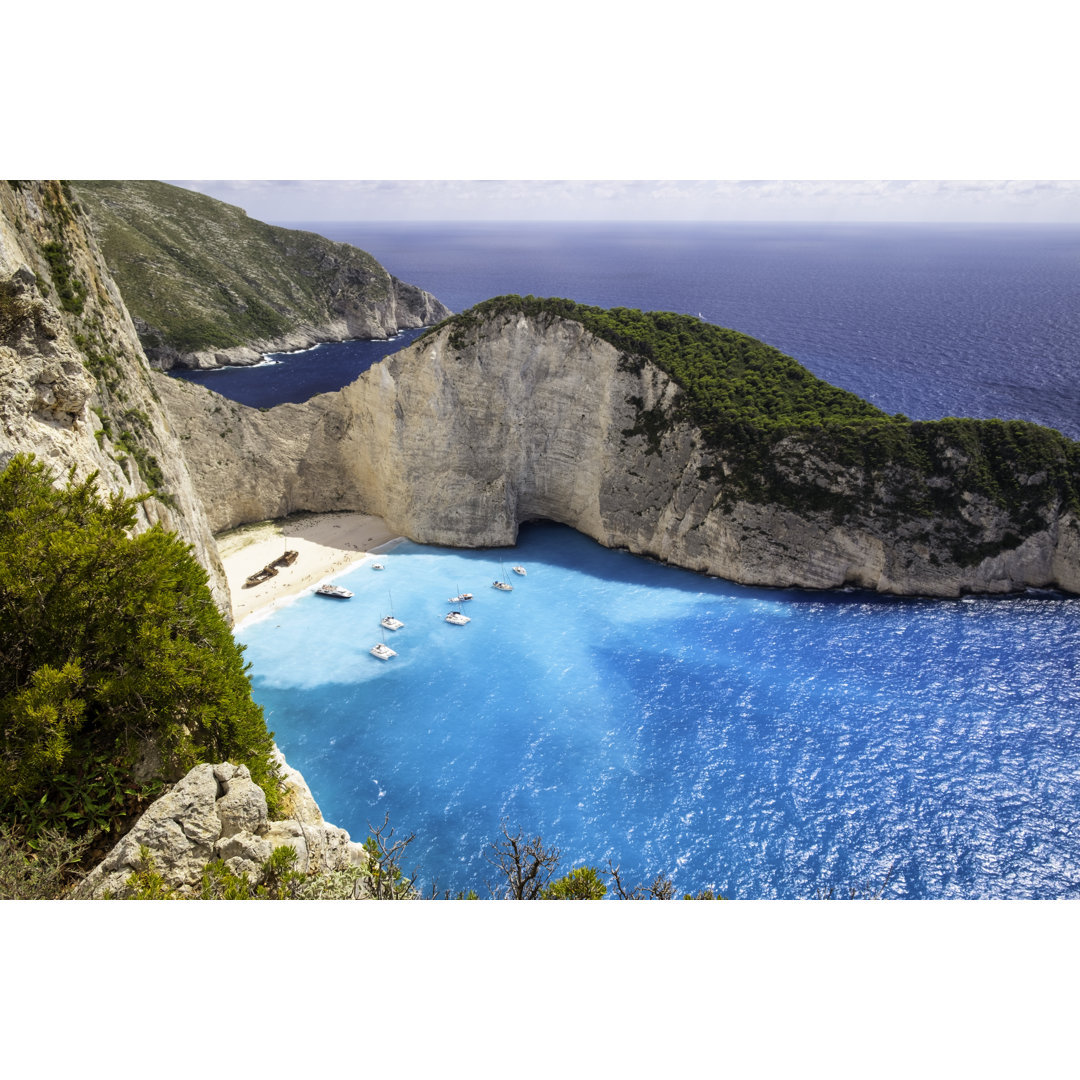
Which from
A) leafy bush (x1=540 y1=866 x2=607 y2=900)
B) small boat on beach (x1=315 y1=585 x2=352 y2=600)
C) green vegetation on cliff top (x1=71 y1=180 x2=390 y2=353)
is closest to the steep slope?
green vegetation on cliff top (x1=71 y1=180 x2=390 y2=353)

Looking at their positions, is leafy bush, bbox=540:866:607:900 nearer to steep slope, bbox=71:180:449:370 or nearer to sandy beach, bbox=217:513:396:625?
sandy beach, bbox=217:513:396:625

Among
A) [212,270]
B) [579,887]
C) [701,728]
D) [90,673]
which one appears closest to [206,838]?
[90,673]

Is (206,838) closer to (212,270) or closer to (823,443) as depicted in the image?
(823,443)

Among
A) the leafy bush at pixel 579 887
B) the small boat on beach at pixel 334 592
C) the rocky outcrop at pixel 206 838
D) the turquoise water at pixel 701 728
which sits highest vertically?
the rocky outcrop at pixel 206 838

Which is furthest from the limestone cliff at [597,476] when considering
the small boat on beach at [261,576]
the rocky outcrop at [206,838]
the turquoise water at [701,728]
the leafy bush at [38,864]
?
the leafy bush at [38,864]

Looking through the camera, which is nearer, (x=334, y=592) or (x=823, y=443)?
(x=823, y=443)

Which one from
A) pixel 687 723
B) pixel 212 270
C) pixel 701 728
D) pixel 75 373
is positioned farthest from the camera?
pixel 212 270

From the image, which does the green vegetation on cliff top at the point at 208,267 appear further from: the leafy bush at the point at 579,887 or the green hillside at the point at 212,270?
the leafy bush at the point at 579,887

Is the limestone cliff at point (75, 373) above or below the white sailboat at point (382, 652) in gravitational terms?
A: above
